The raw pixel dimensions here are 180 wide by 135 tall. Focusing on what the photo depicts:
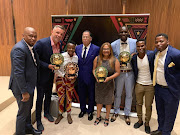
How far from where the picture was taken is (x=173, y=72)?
7.04 ft

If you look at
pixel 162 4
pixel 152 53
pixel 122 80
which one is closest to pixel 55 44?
pixel 122 80

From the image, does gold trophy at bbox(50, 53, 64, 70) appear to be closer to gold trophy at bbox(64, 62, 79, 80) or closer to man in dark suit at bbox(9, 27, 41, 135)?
gold trophy at bbox(64, 62, 79, 80)

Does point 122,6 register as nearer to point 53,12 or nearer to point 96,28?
point 96,28

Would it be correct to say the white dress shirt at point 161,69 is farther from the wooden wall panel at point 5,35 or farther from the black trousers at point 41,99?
the wooden wall panel at point 5,35

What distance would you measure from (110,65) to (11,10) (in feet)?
13.0

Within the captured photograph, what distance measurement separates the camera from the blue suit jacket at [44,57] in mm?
2512

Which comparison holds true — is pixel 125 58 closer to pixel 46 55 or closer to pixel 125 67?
pixel 125 67

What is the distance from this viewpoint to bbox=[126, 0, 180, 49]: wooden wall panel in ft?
12.7

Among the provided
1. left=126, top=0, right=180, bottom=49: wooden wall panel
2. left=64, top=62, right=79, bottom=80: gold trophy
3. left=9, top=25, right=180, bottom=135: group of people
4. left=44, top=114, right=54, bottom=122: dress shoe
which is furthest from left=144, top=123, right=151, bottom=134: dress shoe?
left=126, top=0, right=180, bottom=49: wooden wall panel

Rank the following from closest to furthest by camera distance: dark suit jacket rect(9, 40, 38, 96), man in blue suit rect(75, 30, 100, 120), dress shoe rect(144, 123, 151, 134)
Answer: dark suit jacket rect(9, 40, 38, 96), dress shoe rect(144, 123, 151, 134), man in blue suit rect(75, 30, 100, 120)

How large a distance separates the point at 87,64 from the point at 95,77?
0.35 metres

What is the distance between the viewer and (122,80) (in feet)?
9.54

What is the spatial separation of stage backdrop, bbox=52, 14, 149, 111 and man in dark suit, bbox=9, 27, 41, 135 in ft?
4.88

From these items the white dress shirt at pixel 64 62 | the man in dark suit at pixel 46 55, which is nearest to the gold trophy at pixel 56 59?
the man in dark suit at pixel 46 55
